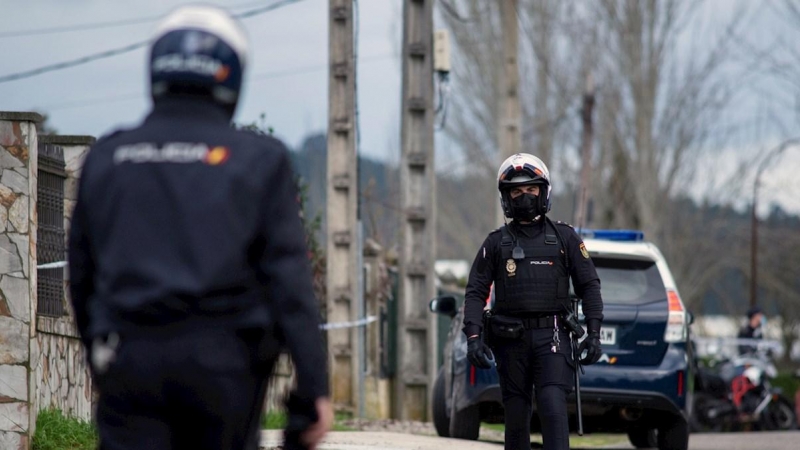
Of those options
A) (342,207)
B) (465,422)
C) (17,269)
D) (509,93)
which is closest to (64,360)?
(17,269)

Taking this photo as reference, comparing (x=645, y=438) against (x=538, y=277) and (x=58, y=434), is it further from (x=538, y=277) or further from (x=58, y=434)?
Answer: (x=538, y=277)

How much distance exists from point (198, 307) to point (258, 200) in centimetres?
29

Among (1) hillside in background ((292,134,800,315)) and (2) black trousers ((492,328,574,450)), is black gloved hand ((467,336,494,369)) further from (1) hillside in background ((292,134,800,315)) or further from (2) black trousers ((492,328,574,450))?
(1) hillside in background ((292,134,800,315))

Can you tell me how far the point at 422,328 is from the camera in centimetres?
1683

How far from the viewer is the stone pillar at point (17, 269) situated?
9.16 m

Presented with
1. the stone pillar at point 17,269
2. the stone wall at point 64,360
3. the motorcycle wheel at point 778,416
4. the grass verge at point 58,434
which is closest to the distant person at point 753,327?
the motorcycle wheel at point 778,416

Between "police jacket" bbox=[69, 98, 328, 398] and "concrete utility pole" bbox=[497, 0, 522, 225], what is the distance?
50.6ft

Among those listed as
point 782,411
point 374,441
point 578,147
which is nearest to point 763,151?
point 578,147

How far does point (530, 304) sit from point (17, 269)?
329cm

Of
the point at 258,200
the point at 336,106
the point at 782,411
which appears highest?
the point at 336,106

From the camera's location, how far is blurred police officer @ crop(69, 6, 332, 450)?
3438 mm

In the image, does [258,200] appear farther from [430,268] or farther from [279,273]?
[430,268]

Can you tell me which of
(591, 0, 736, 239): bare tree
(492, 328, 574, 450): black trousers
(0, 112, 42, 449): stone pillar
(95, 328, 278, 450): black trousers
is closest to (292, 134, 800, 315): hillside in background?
(591, 0, 736, 239): bare tree

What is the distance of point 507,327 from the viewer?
7.86 m
